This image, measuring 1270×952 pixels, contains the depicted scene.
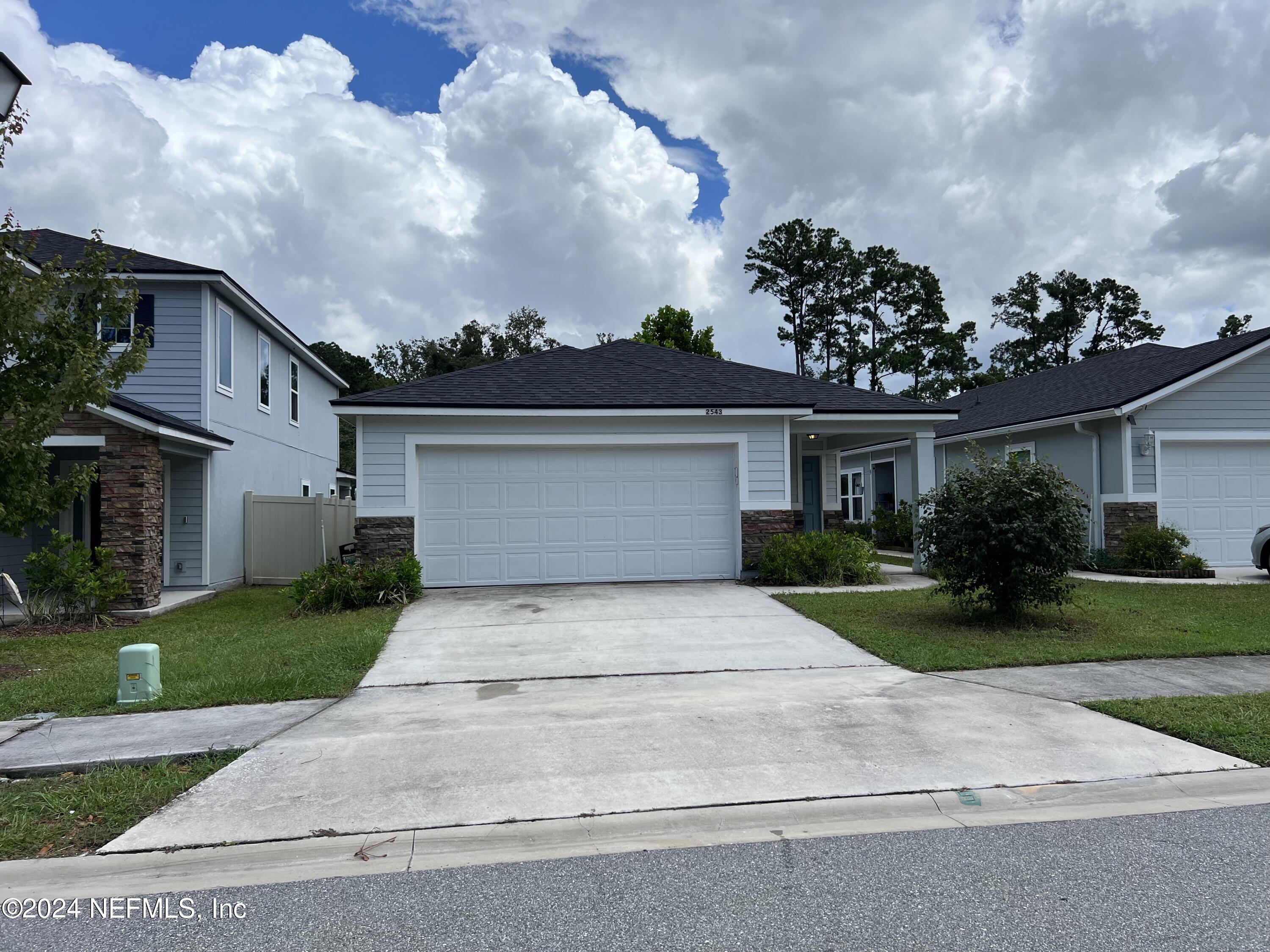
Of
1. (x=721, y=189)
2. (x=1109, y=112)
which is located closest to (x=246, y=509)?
(x=721, y=189)

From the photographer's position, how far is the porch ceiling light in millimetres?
5324

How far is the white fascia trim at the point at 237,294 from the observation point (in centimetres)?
1448

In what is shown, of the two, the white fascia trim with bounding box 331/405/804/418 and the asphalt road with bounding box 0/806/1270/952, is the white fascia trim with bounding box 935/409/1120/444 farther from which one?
the asphalt road with bounding box 0/806/1270/952

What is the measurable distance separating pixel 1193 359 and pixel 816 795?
16926 millimetres

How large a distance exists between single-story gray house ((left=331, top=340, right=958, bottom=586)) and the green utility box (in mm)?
6291

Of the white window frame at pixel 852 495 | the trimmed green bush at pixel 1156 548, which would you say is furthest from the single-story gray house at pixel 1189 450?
the white window frame at pixel 852 495

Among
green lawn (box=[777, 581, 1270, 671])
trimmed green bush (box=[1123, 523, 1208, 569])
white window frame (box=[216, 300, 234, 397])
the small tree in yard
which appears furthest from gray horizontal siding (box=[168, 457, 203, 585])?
trimmed green bush (box=[1123, 523, 1208, 569])

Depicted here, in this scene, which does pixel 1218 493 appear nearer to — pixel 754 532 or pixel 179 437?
pixel 754 532

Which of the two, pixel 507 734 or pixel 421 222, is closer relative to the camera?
pixel 507 734

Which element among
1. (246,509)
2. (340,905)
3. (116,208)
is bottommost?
(340,905)

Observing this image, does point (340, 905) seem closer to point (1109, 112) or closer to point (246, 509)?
point (246, 509)

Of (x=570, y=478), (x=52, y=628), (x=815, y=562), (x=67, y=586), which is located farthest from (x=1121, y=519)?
(x=52, y=628)

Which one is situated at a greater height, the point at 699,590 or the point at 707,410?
the point at 707,410

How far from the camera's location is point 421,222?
76.5 feet
